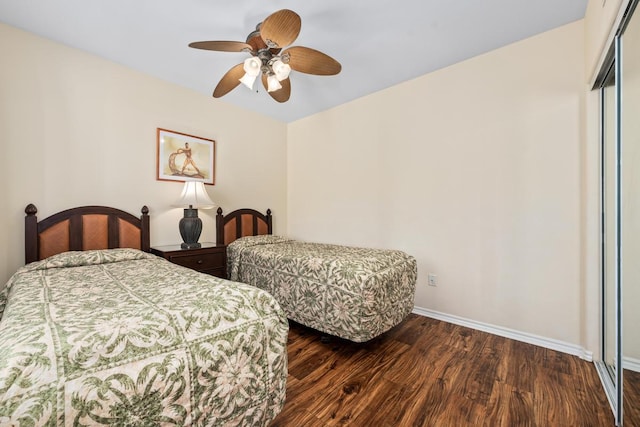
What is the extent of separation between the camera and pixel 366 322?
195 cm

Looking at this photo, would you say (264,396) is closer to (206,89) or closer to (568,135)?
(568,135)

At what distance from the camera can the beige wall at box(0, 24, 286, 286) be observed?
2080 millimetres

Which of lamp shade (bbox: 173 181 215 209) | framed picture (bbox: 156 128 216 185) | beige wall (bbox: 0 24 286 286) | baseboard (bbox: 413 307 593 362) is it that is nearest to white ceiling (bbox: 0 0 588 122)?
beige wall (bbox: 0 24 286 286)

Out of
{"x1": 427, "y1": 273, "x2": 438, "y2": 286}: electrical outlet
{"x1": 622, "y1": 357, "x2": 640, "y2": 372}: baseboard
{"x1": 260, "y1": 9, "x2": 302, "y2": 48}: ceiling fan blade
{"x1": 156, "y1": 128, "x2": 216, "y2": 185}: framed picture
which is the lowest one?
{"x1": 622, "y1": 357, "x2": 640, "y2": 372}: baseboard

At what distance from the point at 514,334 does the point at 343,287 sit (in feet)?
5.04

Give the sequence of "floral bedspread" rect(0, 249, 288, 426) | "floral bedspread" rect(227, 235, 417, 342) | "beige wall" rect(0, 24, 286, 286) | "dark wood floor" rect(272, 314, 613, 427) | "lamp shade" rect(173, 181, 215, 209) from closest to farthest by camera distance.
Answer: "floral bedspread" rect(0, 249, 288, 426)
"dark wood floor" rect(272, 314, 613, 427)
"floral bedspread" rect(227, 235, 417, 342)
"beige wall" rect(0, 24, 286, 286)
"lamp shade" rect(173, 181, 215, 209)

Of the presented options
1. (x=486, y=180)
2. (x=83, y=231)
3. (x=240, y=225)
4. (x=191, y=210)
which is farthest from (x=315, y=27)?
(x=83, y=231)

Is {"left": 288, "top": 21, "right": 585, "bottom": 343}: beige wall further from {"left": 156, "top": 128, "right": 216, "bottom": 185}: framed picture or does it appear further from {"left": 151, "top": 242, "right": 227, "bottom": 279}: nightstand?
{"left": 156, "top": 128, "right": 216, "bottom": 185}: framed picture

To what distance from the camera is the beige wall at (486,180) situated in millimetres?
2092

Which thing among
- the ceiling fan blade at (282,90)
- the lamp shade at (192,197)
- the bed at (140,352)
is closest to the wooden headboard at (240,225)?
the lamp shade at (192,197)

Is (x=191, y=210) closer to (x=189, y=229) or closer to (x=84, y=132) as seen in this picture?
(x=189, y=229)

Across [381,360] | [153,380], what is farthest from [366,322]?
[153,380]

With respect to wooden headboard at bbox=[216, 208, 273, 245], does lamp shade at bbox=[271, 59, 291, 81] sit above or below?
above

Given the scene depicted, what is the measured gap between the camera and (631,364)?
1.33 m
